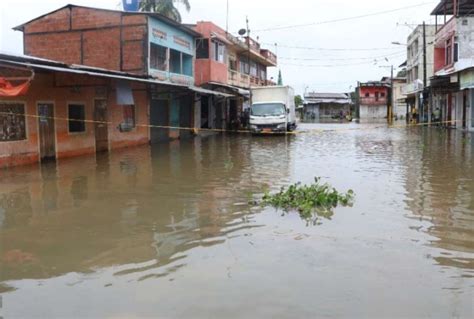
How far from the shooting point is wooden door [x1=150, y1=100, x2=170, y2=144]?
27369mm

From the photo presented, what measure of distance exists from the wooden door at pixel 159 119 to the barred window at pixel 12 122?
1088cm

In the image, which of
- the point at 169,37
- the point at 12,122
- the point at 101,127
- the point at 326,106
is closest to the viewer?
the point at 12,122

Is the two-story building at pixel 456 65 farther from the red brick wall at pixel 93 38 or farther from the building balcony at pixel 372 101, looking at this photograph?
the building balcony at pixel 372 101

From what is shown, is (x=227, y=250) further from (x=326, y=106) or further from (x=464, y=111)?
(x=326, y=106)

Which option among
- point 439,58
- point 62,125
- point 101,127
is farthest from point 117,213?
point 439,58

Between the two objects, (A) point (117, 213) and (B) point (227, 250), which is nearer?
(B) point (227, 250)

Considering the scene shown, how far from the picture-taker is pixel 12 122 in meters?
15.7

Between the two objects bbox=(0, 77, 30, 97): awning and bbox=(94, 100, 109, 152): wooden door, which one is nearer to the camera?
bbox=(0, 77, 30, 97): awning

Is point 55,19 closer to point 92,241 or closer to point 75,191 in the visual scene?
point 75,191

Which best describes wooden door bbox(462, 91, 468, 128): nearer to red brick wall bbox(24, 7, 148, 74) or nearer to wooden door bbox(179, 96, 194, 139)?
wooden door bbox(179, 96, 194, 139)

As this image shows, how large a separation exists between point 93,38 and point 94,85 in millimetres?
7521

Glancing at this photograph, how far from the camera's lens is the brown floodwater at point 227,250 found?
4789 mm

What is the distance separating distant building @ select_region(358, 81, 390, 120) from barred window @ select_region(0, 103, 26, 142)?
233 feet

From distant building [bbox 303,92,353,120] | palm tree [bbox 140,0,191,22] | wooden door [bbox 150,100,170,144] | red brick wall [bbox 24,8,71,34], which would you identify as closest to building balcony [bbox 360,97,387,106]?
distant building [bbox 303,92,353,120]
